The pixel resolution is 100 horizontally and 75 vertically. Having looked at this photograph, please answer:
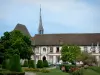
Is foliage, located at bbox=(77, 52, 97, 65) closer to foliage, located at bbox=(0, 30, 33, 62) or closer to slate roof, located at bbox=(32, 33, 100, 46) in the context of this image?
foliage, located at bbox=(0, 30, 33, 62)

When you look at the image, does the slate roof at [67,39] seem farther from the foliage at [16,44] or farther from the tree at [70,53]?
the foliage at [16,44]

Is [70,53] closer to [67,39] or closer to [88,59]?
[67,39]

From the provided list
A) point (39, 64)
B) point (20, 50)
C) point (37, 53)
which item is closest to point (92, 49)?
point (37, 53)

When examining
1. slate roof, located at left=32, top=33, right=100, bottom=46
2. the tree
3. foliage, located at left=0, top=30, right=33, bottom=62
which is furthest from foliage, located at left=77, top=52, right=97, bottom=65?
slate roof, located at left=32, top=33, right=100, bottom=46

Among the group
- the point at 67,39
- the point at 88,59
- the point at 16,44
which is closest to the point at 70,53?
the point at 67,39

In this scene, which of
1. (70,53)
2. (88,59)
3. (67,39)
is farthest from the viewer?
(67,39)

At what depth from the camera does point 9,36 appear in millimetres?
65125

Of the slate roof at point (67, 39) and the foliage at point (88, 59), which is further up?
the slate roof at point (67, 39)

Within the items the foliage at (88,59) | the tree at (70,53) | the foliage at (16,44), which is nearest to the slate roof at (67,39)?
the tree at (70,53)

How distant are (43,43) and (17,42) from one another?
2896 centimetres

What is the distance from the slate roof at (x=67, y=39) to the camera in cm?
8994

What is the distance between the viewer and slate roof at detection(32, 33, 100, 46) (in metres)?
89.9

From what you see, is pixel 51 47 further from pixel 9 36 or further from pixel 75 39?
pixel 9 36

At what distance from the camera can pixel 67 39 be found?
91750mm
